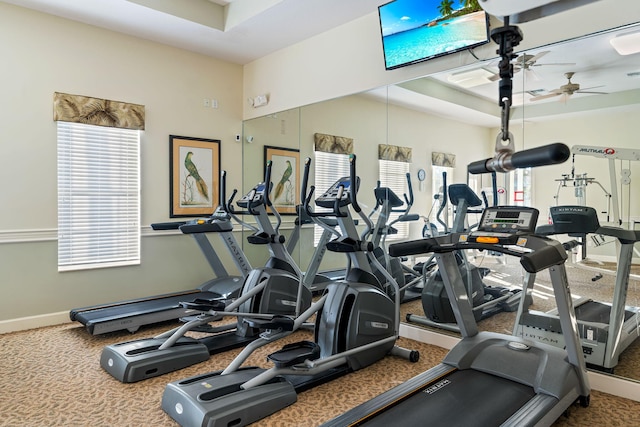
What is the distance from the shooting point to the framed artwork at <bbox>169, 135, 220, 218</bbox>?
520 cm

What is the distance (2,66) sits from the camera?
4070 millimetres

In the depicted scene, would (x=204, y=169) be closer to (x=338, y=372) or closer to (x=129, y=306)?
(x=129, y=306)

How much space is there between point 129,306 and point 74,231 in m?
1.05

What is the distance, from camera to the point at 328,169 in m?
4.89

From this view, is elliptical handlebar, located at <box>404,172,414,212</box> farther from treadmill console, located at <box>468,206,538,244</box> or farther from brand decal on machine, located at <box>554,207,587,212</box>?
treadmill console, located at <box>468,206,538,244</box>

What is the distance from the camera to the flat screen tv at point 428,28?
3305 millimetres

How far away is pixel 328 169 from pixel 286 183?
0.69 meters

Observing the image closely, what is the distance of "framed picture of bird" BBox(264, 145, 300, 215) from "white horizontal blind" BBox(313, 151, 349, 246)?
0.37 meters


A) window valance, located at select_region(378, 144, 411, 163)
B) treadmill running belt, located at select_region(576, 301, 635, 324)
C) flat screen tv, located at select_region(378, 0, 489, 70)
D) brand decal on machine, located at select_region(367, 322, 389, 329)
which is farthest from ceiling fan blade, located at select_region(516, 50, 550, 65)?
brand decal on machine, located at select_region(367, 322, 389, 329)

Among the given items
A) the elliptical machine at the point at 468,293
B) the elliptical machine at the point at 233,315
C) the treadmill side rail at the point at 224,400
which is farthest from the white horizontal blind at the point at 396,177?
the treadmill side rail at the point at 224,400

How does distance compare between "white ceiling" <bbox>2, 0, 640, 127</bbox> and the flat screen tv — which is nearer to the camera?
"white ceiling" <bbox>2, 0, 640, 127</bbox>

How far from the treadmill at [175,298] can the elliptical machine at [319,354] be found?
1.26 metres

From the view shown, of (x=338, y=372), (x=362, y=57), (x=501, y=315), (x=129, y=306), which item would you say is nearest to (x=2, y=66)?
(x=129, y=306)

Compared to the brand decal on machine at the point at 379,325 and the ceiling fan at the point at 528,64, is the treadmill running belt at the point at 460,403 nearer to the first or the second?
the brand decal on machine at the point at 379,325
